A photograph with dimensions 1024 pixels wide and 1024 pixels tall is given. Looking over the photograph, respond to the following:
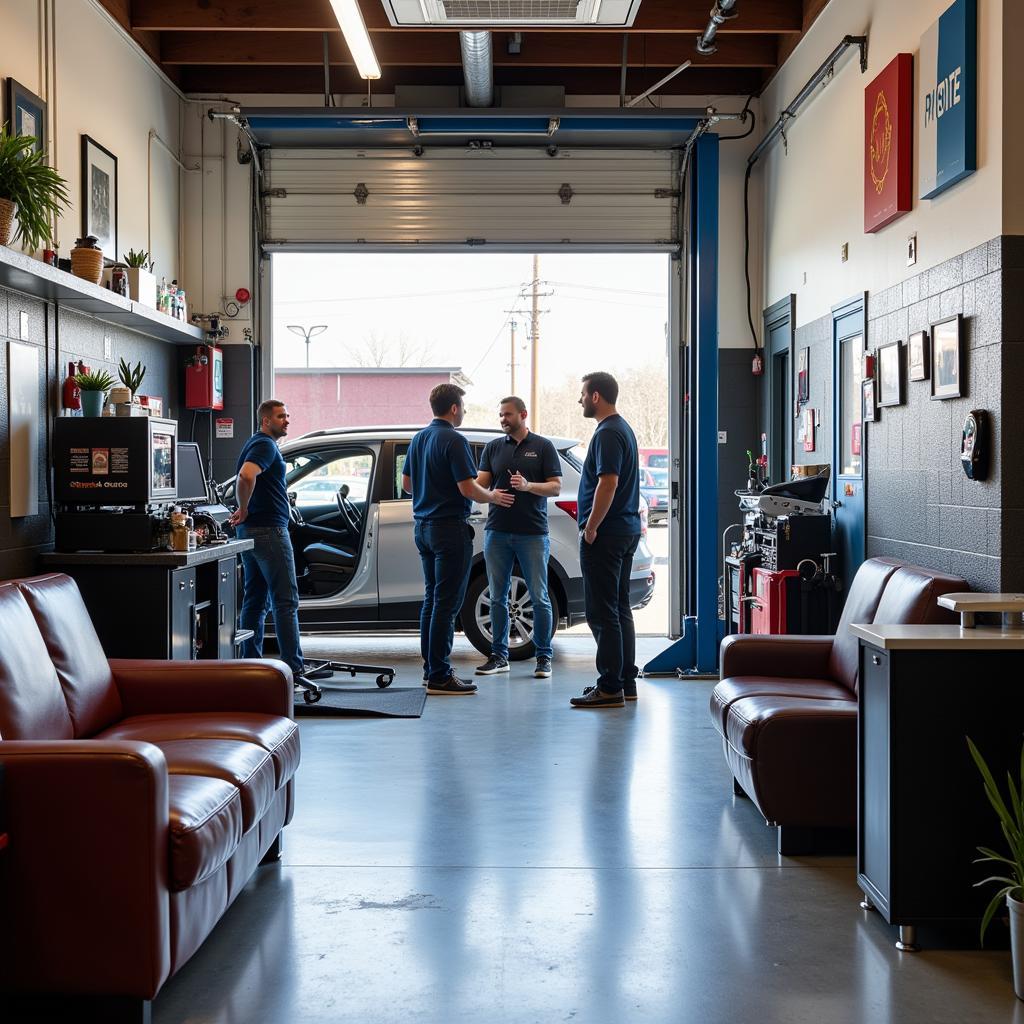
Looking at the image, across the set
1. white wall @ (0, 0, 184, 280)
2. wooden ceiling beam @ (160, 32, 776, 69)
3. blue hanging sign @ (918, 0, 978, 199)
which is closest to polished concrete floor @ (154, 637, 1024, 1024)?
blue hanging sign @ (918, 0, 978, 199)

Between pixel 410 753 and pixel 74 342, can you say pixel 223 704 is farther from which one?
pixel 74 342

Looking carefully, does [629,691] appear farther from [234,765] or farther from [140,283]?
[234,765]

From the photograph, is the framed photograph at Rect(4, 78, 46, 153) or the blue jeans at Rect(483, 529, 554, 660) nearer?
the framed photograph at Rect(4, 78, 46, 153)

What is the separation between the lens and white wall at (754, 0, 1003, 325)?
441 cm

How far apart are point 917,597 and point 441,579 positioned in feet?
9.95

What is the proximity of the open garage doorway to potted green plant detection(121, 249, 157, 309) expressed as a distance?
1337mm

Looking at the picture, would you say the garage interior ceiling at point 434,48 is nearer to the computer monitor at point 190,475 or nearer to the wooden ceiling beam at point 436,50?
the wooden ceiling beam at point 436,50

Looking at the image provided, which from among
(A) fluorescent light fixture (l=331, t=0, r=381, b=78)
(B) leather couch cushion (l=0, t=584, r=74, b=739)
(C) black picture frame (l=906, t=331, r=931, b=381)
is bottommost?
(B) leather couch cushion (l=0, t=584, r=74, b=739)

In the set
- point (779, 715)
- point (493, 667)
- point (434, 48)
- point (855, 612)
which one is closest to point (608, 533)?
point (493, 667)

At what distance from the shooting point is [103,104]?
268 inches

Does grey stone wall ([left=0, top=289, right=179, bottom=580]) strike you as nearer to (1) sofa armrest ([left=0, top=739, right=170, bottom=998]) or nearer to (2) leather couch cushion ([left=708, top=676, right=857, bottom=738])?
(1) sofa armrest ([left=0, top=739, right=170, bottom=998])

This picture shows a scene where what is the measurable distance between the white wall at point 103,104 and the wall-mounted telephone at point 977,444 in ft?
14.6

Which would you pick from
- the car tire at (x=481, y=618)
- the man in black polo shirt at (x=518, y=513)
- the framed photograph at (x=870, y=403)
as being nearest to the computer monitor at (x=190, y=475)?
the man in black polo shirt at (x=518, y=513)

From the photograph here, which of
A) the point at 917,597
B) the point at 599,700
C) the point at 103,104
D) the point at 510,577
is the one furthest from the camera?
the point at 510,577
